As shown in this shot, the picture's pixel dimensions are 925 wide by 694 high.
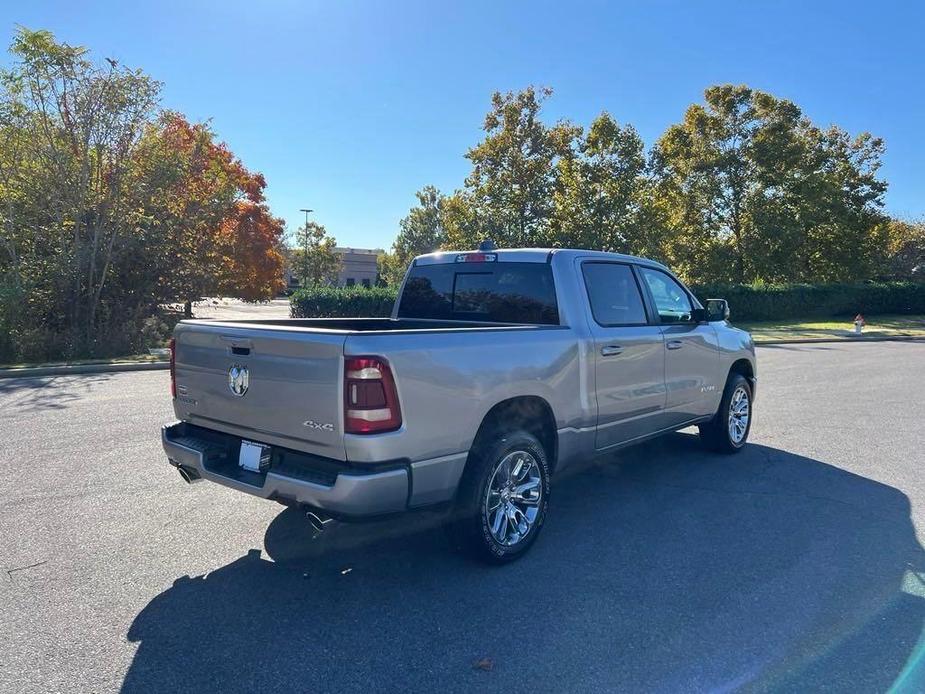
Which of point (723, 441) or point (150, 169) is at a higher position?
point (150, 169)

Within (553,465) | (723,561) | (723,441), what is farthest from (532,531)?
(723,441)

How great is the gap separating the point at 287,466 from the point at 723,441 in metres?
4.58

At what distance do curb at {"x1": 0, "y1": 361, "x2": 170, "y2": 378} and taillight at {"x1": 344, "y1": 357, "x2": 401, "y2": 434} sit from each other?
37.8ft

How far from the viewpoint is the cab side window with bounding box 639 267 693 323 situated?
5520 mm

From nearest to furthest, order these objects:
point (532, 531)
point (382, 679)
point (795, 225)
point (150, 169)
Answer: point (382, 679) < point (532, 531) < point (150, 169) < point (795, 225)

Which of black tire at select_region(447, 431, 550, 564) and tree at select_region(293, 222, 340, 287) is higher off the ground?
tree at select_region(293, 222, 340, 287)

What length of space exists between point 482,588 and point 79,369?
11886mm

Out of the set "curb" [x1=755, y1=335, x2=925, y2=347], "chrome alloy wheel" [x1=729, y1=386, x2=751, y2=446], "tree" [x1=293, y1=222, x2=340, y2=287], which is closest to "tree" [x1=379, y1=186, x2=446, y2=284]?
"tree" [x1=293, y1=222, x2=340, y2=287]

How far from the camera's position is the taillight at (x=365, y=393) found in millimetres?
3197

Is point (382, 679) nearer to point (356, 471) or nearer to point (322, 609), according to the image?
point (322, 609)

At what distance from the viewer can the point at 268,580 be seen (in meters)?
3.73

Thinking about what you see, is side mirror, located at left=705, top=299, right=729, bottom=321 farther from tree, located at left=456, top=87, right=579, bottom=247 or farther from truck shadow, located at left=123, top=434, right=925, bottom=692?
tree, located at left=456, top=87, right=579, bottom=247

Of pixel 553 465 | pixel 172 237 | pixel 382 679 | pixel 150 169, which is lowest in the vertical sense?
pixel 382 679

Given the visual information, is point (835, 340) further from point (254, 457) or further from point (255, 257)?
point (255, 257)
